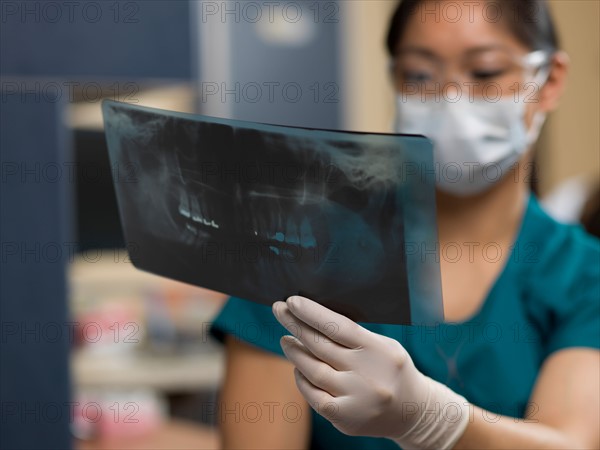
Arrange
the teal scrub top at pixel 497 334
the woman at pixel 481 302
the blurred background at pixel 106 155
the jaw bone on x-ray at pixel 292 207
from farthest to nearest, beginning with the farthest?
the blurred background at pixel 106 155
the teal scrub top at pixel 497 334
the woman at pixel 481 302
the jaw bone on x-ray at pixel 292 207

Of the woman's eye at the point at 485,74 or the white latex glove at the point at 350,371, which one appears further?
the woman's eye at the point at 485,74

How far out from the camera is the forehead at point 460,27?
1231mm

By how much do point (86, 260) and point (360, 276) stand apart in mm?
2424

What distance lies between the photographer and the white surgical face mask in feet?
4.24

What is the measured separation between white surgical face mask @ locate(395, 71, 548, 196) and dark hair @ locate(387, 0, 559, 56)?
0.23 ft

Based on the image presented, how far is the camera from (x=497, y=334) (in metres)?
1.22

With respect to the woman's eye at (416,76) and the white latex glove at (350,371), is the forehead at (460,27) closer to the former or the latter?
the woman's eye at (416,76)

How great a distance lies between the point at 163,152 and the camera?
3.07 feet

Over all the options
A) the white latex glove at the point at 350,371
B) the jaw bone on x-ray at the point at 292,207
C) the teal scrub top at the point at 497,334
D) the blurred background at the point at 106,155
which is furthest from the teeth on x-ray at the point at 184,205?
the blurred background at the point at 106,155

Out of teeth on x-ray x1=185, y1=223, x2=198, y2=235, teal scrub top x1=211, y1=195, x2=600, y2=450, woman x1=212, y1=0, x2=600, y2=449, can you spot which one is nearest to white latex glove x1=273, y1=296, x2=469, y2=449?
woman x1=212, y1=0, x2=600, y2=449

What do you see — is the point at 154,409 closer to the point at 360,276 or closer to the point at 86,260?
the point at 86,260

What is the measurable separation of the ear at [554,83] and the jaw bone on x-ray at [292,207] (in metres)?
0.60

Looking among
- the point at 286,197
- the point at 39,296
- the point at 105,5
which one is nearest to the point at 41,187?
the point at 39,296

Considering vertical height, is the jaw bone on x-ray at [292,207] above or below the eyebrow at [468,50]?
below
